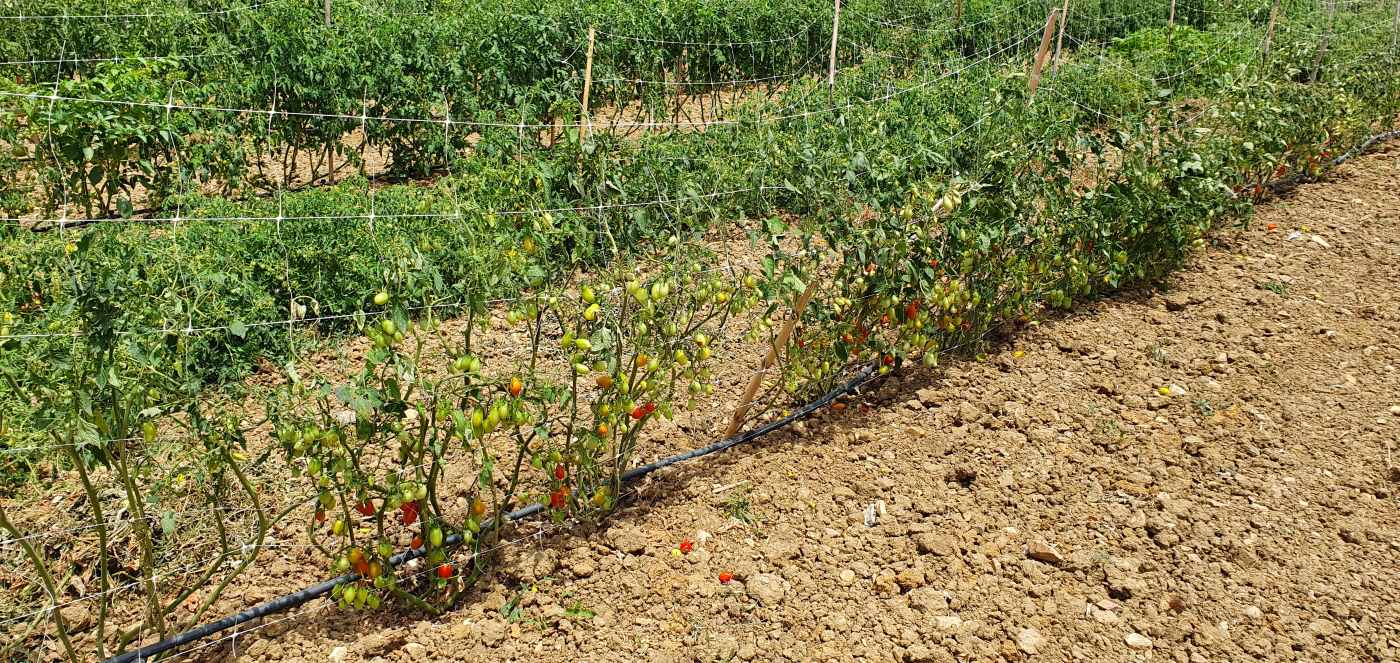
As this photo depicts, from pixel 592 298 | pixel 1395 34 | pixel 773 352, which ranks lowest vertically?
pixel 773 352

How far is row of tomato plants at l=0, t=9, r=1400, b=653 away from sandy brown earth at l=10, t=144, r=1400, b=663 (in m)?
0.19

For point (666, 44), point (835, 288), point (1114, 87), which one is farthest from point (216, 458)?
point (666, 44)

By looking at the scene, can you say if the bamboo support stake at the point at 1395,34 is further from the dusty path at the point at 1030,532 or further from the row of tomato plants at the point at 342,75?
the dusty path at the point at 1030,532

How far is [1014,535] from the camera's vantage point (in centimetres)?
330

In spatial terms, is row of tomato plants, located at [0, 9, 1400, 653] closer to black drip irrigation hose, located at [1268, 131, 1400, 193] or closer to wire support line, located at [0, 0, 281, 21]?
black drip irrigation hose, located at [1268, 131, 1400, 193]

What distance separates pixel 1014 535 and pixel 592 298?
4.94 ft

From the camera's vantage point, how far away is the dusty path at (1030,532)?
2.91 metres

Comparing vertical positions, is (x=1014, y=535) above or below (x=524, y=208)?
below

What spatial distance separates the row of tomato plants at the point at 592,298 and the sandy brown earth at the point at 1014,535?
0.19 m

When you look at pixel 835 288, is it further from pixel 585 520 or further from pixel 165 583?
pixel 165 583

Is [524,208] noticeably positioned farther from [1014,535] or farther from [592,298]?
[1014,535]

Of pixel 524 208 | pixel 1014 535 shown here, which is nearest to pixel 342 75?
pixel 524 208

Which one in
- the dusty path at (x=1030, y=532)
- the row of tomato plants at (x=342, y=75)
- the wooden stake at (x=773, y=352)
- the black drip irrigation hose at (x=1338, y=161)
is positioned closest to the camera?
the dusty path at (x=1030, y=532)

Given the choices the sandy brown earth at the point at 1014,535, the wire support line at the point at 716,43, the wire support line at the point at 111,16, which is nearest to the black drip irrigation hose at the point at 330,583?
the sandy brown earth at the point at 1014,535
